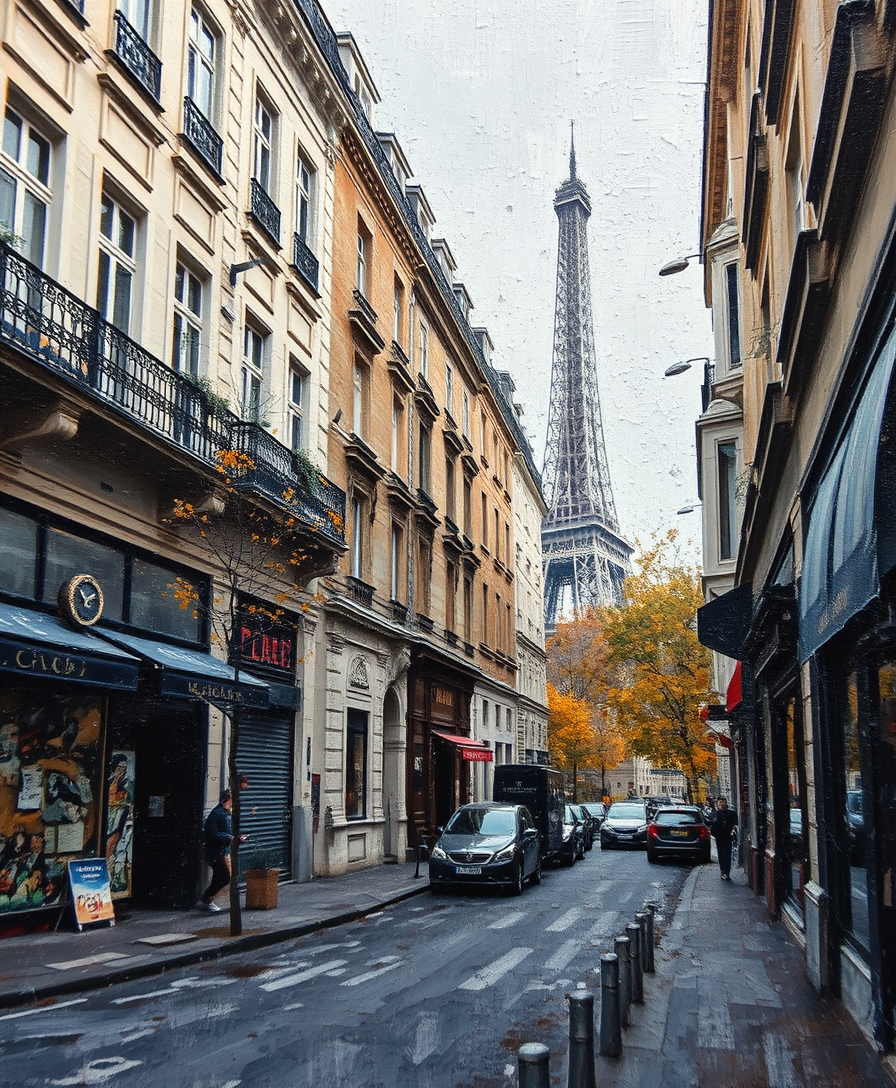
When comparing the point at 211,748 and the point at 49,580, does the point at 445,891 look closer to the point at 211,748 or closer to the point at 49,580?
the point at 211,748

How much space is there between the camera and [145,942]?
1236 cm

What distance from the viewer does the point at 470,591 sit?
39250 mm

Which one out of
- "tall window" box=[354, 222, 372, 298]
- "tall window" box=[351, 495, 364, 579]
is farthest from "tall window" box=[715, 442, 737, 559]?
"tall window" box=[354, 222, 372, 298]

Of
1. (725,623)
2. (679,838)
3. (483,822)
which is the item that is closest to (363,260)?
(725,623)

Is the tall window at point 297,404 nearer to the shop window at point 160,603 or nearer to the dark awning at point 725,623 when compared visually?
the shop window at point 160,603

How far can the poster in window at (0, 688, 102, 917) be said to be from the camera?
12.5 meters

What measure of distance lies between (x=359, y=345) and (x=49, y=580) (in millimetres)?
14346

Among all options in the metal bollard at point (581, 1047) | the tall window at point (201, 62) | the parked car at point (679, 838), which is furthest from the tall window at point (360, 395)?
the metal bollard at point (581, 1047)

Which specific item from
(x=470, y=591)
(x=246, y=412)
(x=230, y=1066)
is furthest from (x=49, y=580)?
(x=470, y=591)

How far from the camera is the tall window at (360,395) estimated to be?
25980 mm

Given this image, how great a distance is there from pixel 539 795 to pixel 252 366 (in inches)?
585

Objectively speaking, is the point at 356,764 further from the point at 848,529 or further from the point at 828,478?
the point at 848,529

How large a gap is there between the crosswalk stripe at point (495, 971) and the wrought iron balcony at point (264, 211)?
13644 mm

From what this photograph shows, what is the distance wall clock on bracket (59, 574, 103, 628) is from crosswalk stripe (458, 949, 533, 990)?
21.3ft
